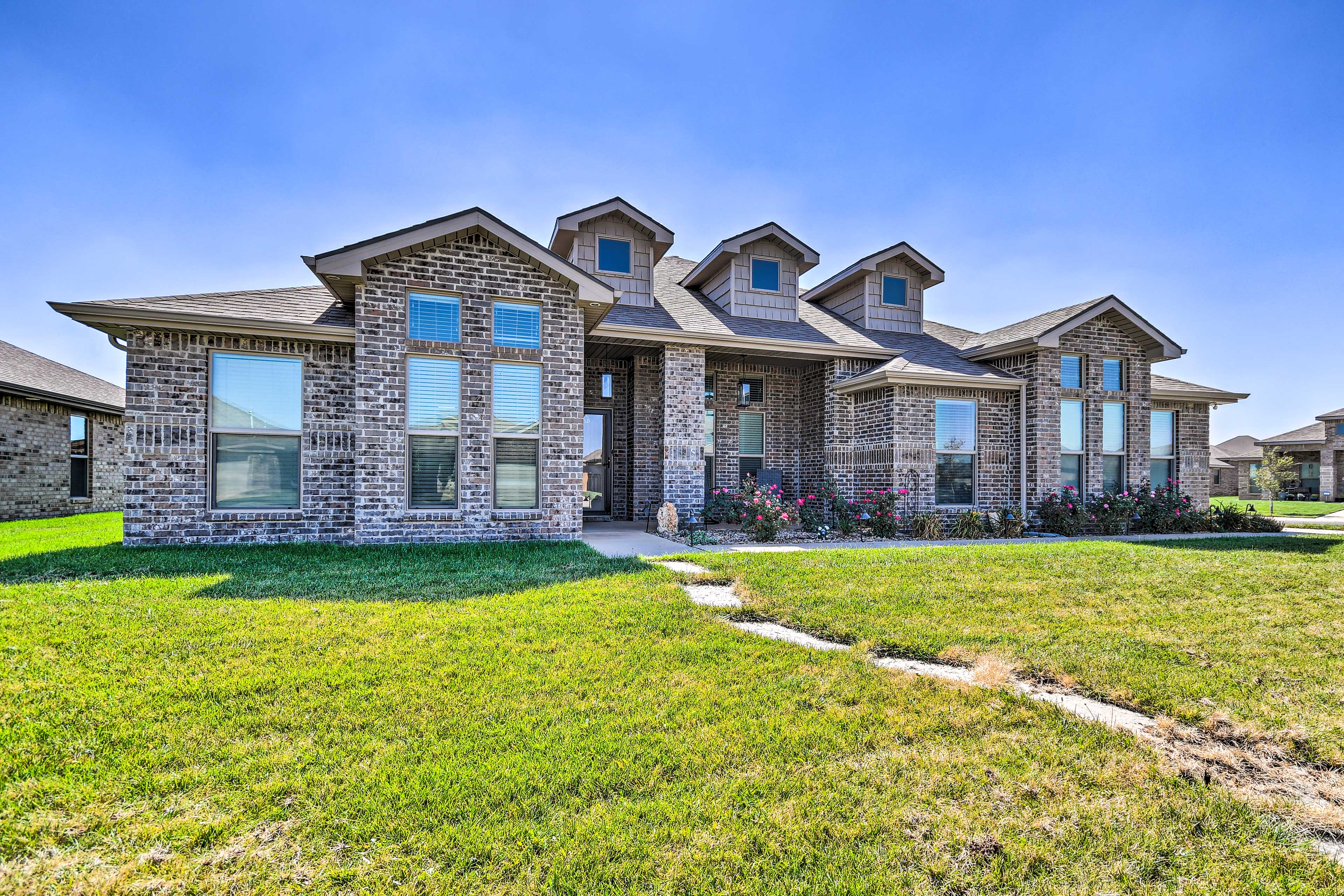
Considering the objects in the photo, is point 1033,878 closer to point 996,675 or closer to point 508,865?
point 508,865

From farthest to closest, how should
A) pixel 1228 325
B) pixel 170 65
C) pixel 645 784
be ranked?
1. pixel 1228 325
2. pixel 170 65
3. pixel 645 784

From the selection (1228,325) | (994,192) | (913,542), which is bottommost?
(913,542)

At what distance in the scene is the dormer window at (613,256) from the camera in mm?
Result: 13250

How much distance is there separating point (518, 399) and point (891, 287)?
10.3m

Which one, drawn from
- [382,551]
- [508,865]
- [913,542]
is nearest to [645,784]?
[508,865]

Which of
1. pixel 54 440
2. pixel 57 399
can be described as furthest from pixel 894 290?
pixel 54 440

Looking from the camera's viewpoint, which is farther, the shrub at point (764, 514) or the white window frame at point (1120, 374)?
the white window frame at point (1120, 374)

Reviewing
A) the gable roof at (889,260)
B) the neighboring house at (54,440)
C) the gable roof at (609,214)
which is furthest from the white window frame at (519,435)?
the neighboring house at (54,440)

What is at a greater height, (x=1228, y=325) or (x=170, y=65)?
(x=170, y=65)

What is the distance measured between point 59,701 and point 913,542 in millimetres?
10732

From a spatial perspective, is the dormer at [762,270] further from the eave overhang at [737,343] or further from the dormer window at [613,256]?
the dormer window at [613,256]

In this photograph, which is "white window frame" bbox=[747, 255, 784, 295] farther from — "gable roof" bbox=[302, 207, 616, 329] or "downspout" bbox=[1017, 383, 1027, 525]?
"downspout" bbox=[1017, 383, 1027, 525]

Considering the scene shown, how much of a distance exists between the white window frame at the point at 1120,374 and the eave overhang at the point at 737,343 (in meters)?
4.38

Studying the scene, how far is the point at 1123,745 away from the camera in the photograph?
3043mm
